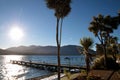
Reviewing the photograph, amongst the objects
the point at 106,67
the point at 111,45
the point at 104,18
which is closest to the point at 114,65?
the point at 106,67

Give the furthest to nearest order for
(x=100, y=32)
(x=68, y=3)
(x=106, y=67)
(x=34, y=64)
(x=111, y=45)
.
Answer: (x=34, y=64) < (x=111, y=45) < (x=100, y=32) < (x=106, y=67) < (x=68, y=3)

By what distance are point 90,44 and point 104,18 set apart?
9558 millimetres

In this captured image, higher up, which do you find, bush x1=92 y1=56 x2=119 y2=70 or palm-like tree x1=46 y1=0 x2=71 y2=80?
palm-like tree x1=46 y1=0 x2=71 y2=80

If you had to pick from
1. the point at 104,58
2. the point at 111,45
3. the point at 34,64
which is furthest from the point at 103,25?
the point at 34,64

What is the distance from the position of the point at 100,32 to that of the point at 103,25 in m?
1.47

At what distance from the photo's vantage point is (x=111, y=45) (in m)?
44.9

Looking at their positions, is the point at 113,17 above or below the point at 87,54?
above

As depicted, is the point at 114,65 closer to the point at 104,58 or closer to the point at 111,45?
the point at 104,58

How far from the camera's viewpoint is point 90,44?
23.7 meters

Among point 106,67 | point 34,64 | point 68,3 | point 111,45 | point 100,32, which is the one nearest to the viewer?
point 68,3

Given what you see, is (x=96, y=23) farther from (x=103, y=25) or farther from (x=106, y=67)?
(x=106, y=67)

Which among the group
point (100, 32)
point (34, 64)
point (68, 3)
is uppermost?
point (68, 3)

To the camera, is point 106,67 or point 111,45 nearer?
point 106,67

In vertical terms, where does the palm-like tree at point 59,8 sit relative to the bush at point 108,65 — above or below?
above
